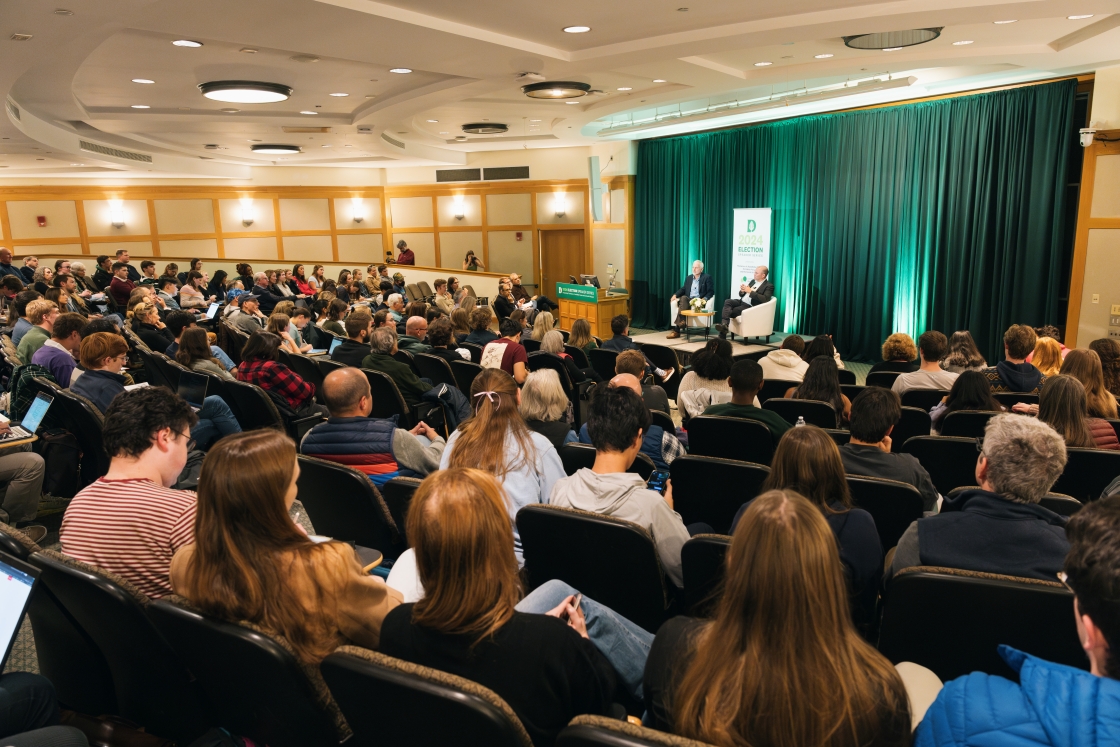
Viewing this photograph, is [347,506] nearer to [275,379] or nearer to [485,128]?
[275,379]

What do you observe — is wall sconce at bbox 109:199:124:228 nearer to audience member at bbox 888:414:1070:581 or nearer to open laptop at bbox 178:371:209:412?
open laptop at bbox 178:371:209:412

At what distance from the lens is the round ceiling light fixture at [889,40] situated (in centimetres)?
689

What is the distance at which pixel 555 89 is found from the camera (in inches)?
346

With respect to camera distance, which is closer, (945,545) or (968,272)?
(945,545)

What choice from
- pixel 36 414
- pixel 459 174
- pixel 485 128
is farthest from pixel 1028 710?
pixel 459 174

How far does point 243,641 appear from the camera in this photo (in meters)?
1.58

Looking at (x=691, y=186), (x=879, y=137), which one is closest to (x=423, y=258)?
(x=691, y=186)

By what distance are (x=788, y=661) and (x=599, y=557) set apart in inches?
41.6

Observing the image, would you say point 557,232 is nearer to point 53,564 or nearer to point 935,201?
point 935,201

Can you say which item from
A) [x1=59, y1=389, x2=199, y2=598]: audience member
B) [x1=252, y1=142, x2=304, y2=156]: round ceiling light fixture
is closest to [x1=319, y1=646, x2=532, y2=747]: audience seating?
[x1=59, y1=389, x2=199, y2=598]: audience member

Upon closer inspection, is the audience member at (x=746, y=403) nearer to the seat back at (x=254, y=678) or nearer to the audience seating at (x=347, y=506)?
the audience seating at (x=347, y=506)

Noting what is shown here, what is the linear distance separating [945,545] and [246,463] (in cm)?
200

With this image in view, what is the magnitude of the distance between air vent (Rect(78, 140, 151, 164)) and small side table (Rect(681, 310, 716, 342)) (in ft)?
34.6

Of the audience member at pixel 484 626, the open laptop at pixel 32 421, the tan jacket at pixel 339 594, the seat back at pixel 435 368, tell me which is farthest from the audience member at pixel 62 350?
the audience member at pixel 484 626
